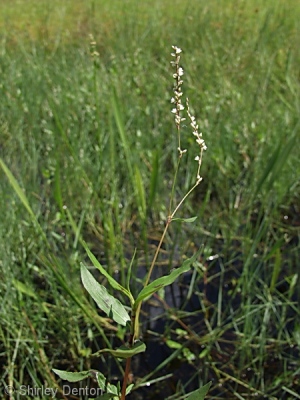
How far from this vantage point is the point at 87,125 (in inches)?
95.0

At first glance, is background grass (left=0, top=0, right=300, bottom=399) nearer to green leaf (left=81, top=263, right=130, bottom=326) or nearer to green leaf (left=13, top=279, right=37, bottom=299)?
green leaf (left=13, top=279, right=37, bottom=299)

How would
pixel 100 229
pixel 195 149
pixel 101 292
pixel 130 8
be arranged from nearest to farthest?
pixel 101 292 < pixel 100 229 < pixel 195 149 < pixel 130 8

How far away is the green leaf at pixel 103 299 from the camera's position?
2.62 ft

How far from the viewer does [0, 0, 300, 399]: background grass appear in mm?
1521

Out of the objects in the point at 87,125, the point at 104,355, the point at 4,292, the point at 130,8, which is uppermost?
the point at 130,8

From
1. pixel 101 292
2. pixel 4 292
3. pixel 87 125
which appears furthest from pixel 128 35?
pixel 101 292

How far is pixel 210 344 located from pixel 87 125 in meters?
1.22

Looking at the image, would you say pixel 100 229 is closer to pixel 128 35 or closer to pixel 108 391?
pixel 108 391

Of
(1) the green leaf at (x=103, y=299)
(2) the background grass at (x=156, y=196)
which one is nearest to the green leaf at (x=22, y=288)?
(2) the background grass at (x=156, y=196)

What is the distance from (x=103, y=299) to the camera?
0.81 meters

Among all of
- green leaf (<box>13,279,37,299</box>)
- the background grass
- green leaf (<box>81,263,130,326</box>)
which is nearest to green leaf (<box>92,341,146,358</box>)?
green leaf (<box>81,263,130,326</box>)

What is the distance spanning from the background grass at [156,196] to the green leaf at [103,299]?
34 cm

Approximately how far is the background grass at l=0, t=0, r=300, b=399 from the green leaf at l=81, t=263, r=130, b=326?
345mm

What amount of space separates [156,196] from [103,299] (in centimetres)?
141
